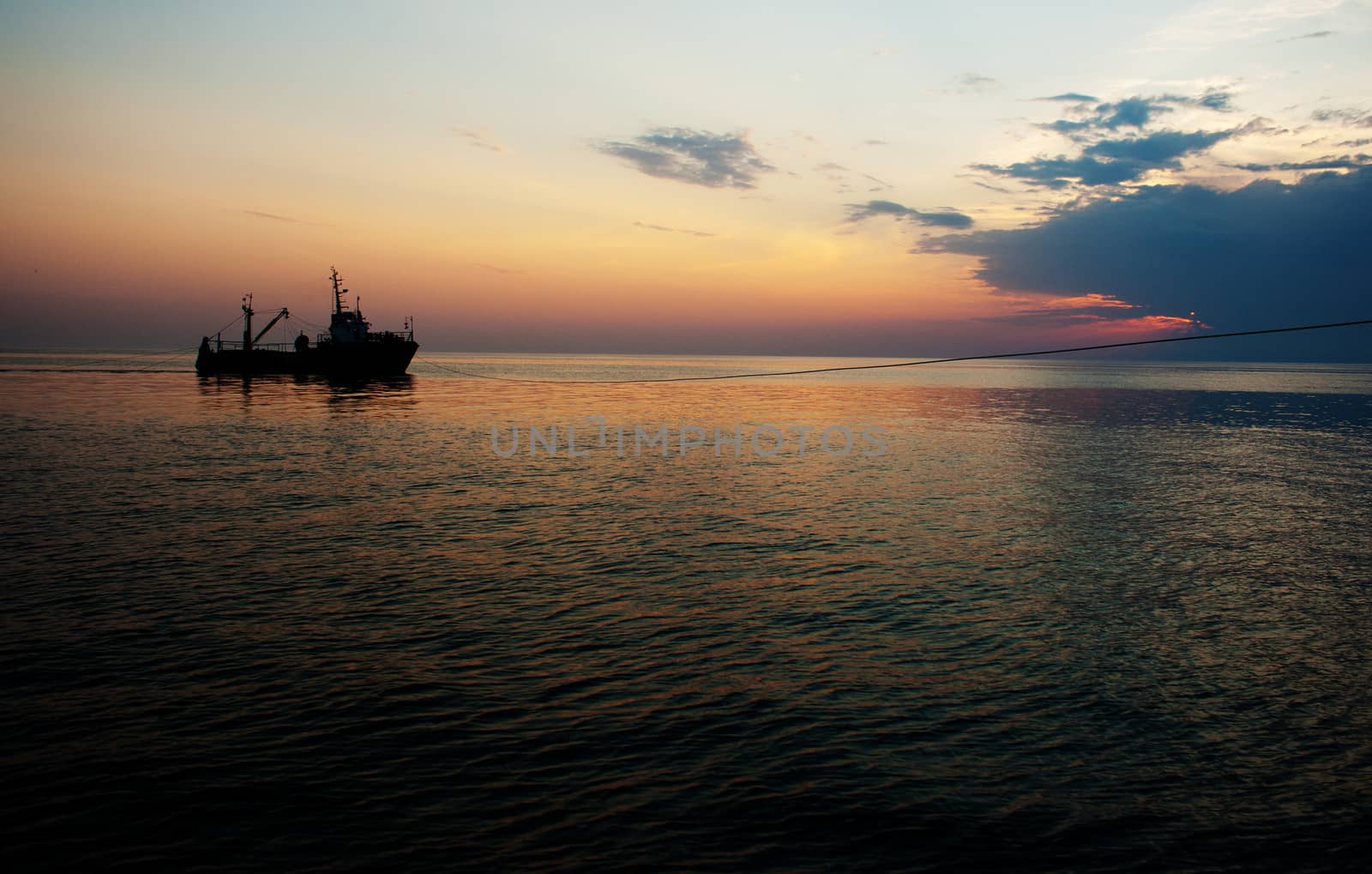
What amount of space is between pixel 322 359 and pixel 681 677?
356ft

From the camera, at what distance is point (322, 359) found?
10638 cm

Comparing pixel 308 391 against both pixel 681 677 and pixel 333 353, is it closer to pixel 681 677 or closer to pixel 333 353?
pixel 333 353

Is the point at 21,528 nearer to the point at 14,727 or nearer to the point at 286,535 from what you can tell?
the point at 286,535

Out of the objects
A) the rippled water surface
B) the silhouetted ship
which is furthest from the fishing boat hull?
the rippled water surface

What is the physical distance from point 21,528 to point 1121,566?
27209 mm

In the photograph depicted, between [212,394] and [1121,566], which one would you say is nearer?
[1121,566]

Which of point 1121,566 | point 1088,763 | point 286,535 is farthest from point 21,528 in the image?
point 1121,566

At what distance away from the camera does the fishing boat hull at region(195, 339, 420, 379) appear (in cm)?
10575

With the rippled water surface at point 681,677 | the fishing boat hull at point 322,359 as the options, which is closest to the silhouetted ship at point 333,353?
the fishing boat hull at point 322,359

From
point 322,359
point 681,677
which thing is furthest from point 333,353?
point 681,677

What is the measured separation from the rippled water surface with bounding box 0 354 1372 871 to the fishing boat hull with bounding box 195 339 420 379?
8257cm

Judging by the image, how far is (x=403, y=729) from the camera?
9336 mm

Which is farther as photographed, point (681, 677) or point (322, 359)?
point (322, 359)

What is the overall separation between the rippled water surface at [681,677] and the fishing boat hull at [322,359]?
82.6m
